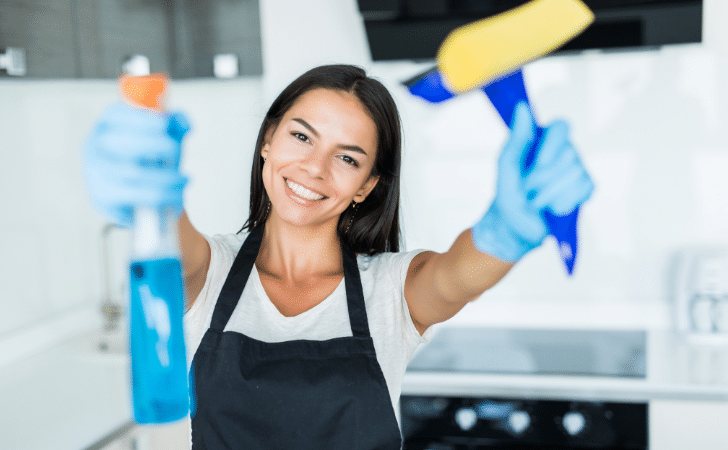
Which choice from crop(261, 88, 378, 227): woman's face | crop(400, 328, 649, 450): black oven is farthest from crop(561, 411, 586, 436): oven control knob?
crop(261, 88, 378, 227): woman's face

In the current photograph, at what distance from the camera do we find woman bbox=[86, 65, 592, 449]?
3.49 ft

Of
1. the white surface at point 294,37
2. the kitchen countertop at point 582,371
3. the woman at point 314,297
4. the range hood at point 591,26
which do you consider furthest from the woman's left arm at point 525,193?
the white surface at point 294,37

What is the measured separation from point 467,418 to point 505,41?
1.30 meters

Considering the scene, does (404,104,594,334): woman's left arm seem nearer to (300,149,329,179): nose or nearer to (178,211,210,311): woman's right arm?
(300,149,329,179): nose

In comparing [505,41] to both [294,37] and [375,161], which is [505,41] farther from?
[294,37]

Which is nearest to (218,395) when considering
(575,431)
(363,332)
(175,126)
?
(363,332)

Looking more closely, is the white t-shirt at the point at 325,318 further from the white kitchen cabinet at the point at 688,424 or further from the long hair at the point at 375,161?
the white kitchen cabinet at the point at 688,424

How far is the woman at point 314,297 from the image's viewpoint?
1062 mm

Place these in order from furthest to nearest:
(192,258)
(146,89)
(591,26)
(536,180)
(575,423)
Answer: (591,26), (575,423), (192,258), (536,180), (146,89)

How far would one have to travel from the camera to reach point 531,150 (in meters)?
0.75

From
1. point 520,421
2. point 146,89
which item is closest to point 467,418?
point 520,421

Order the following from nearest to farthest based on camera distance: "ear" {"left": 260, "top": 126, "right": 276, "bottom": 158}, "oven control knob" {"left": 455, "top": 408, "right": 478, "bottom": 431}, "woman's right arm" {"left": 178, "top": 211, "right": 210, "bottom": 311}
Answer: "woman's right arm" {"left": 178, "top": 211, "right": 210, "bottom": 311} < "ear" {"left": 260, "top": 126, "right": 276, "bottom": 158} < "oven control knob" {"left": 455, "top": 408, "right": 478, "bottom": 431}

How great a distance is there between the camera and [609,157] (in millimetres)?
2117

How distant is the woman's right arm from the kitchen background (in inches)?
32.2
